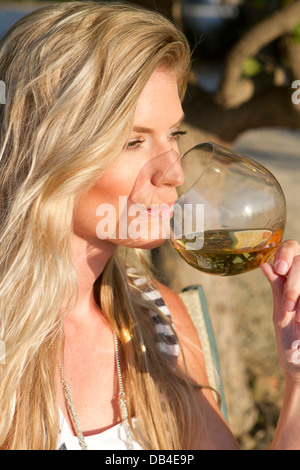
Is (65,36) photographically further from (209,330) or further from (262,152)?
(262,152)

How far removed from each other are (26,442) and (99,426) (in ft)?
0.96

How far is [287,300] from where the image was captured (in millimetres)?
1678

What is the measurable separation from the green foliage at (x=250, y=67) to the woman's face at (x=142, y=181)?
1527 mm

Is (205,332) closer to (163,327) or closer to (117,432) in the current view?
(163,327)

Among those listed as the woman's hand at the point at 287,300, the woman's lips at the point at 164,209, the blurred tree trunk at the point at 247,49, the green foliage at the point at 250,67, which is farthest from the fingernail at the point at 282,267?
the green foliage at the point at 250,67

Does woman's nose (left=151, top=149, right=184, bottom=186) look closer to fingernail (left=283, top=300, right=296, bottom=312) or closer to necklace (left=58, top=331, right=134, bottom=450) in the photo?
fingernail (left=283, top=300, right=296, bottom=312)

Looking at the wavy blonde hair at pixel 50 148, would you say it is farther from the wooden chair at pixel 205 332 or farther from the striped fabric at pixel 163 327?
the wooden chair at pixel 205 332

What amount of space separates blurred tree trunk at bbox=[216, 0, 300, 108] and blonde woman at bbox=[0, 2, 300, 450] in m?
1.06

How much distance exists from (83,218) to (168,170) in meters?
0.41

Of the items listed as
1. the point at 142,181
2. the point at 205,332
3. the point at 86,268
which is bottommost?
the point at 205,332

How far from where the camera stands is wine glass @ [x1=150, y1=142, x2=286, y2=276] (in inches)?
67.9

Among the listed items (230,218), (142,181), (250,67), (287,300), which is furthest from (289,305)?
(250,67)
